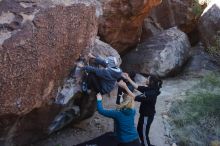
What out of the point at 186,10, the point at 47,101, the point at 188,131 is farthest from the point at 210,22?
the point at 47,101

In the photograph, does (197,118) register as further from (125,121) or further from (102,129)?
(125,121)

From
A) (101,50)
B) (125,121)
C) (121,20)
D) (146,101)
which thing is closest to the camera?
(125,121)

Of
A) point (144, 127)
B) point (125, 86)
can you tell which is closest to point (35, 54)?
point (125, 86)

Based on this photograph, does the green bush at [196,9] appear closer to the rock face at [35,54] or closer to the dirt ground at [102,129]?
the dirt ground at [102,129]

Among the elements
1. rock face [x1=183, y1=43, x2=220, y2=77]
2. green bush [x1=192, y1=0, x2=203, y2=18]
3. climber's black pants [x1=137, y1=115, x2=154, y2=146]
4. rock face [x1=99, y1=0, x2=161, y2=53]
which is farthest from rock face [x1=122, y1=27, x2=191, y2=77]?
climber's black pants [x1=137, y1=115, x2=154, y2=146]

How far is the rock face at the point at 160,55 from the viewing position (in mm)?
13188

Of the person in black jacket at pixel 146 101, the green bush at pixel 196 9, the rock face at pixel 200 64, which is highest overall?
the green bush at pixel 196 9

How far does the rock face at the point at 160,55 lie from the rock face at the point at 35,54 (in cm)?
540

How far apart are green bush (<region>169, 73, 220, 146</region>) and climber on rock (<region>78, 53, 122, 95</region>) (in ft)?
8.88

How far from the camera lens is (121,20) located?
41.9 feet

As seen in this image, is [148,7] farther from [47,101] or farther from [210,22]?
[47,101]

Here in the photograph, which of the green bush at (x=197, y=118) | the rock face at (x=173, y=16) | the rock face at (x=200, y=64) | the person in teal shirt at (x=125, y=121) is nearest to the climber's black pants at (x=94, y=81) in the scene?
the person in teal shirt at (x=125, y=121)

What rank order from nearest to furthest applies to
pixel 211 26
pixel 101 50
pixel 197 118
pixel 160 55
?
pixel 101 50 → pixel 197 118 → pixel 160 55 → pixel 211 26

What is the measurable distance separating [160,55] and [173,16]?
318cm
